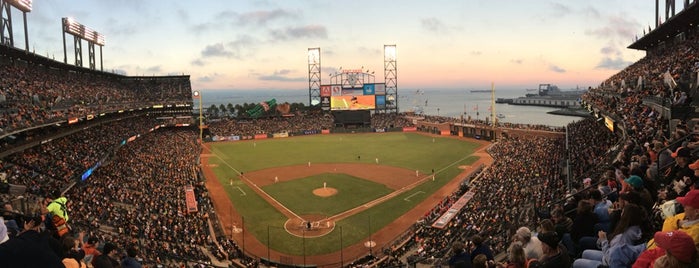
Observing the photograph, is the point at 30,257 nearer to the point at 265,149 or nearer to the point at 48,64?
the point at 48,64

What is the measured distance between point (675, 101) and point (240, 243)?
22235 mm

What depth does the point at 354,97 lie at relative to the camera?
259 feet

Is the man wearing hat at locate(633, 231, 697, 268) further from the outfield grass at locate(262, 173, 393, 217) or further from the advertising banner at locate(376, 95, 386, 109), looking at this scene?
the advertising banner at locate(376, 95, 386, 109)

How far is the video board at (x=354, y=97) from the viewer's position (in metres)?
78.5

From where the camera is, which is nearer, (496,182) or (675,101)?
(675,101)

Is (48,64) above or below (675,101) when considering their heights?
above

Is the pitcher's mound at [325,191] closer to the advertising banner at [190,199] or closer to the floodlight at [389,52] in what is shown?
the advertising banner at [190,199]

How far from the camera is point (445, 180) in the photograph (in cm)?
3897

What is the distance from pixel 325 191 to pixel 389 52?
191ft

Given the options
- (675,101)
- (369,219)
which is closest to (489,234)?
(675,101)

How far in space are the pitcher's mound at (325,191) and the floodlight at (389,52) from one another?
186 ft

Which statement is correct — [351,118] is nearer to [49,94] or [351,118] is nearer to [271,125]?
[271,125]

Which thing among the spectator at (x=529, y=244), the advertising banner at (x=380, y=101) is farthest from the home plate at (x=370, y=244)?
the advertising banner at (x=380, y=101)

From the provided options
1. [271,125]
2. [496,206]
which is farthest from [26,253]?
[271,125]
